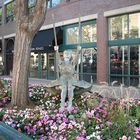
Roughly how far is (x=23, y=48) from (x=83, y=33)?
1722cm

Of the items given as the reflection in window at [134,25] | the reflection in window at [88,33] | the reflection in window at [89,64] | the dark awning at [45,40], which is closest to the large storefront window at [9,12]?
the dark awning at [45,40]

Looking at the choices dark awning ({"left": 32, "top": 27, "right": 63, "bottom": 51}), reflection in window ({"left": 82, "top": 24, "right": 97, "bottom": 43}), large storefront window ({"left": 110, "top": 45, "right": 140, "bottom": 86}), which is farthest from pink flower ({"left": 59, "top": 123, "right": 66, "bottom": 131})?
dark awning ({"left": 32, "top": 27, "right": 63, "bottom": 51})

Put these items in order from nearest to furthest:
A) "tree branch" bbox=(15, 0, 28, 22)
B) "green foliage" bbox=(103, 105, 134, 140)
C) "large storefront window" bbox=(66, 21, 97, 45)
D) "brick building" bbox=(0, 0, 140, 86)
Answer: "green foliage" bbox=(103, 105, 134, 140) < "tree branch" bbox=(15, 0, 28, 22) < "brick building" bbox=(0, 0, 140, 86) < "large storefront window" bbox=(66, 21, 97, 45)

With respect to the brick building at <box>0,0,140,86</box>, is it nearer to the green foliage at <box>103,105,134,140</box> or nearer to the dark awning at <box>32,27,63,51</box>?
the dark awning at <box>32,27,63,51</box>

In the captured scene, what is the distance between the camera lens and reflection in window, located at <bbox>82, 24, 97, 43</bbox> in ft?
83.2

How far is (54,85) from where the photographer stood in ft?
30.5

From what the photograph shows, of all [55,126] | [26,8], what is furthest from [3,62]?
[55,126]

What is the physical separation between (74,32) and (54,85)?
61.3 feet

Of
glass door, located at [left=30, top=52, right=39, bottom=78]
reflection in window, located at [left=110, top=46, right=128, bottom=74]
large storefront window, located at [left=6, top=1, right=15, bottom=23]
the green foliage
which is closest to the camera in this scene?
the green foliage

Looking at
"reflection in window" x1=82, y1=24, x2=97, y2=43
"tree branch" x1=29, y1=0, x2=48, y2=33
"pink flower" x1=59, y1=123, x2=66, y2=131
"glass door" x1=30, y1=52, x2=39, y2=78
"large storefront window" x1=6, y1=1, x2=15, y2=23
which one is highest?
"large storefront window" x1=6, y1=1, x2=15, y2=23

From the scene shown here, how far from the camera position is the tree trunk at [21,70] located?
31.9 feet

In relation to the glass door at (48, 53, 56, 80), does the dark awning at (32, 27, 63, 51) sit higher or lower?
higher

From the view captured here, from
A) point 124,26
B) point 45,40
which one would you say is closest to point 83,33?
point 45,40

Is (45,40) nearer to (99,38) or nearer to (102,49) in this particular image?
(99,38)
